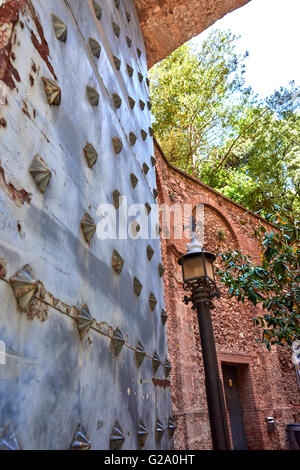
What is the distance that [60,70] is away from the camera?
1.25 meters

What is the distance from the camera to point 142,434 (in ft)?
4.81

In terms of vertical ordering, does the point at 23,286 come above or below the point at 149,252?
below

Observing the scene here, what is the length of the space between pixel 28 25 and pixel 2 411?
103cm

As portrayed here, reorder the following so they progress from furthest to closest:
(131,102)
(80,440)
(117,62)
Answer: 1. (131,102)
2. (117,62)
3. (80,440)

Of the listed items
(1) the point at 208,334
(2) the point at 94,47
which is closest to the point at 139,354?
(2) the point at 94,47

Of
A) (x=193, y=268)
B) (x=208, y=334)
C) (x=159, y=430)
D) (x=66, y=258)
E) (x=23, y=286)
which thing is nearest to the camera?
(x=23, y=286)

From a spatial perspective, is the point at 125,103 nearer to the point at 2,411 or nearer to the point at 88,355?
the point at 88,355

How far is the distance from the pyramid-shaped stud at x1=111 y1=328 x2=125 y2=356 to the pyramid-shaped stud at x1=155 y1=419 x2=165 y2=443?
0.64 m

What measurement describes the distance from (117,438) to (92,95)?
1318mm

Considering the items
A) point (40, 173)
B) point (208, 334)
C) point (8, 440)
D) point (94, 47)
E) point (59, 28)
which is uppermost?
point (94, 47)

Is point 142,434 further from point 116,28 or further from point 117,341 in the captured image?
point 116,28

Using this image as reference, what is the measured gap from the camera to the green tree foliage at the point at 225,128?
1466 cm

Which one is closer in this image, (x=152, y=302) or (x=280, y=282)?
(x=152, y=302)

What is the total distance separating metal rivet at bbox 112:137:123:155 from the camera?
1765 millimetres
